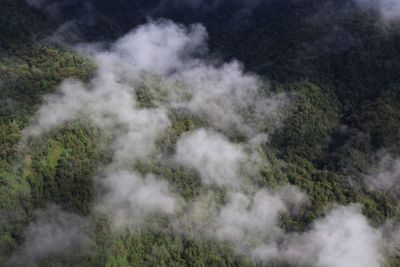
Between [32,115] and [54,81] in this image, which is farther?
[54,81]

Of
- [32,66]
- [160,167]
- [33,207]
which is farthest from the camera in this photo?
[32,66]

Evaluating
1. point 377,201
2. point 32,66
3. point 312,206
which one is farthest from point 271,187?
point 32,66

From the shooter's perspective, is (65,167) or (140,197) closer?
(65,167)

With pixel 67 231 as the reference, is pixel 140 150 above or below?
above

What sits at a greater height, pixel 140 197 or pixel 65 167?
pixel 140 197

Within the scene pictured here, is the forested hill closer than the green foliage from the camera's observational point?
Yes

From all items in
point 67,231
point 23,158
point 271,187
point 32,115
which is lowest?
point 67,231

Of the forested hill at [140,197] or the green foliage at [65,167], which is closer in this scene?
the forested hill at [140,197]

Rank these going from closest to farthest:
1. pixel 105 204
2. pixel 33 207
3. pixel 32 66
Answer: pixel 33 207, pixel 105 204, pixel 32 66

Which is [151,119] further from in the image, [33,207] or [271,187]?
[33,207]
